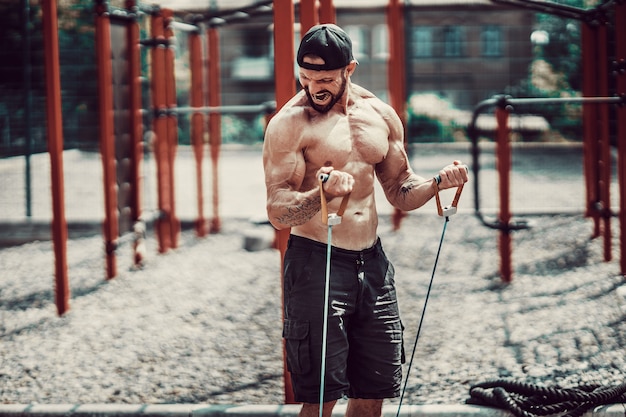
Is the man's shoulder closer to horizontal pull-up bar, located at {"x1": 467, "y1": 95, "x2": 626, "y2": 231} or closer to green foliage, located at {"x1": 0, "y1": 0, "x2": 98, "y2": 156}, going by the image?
horizontal pull-up bar, located at {"x1": 467, "y1": 95, "x2": 626, "y2": 231}

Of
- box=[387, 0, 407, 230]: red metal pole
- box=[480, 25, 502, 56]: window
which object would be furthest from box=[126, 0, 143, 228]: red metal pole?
box=[480, 25, 502, 56]: window

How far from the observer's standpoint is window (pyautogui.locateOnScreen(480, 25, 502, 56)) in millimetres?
13156

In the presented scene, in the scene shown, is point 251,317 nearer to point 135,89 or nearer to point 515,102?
point 515,102

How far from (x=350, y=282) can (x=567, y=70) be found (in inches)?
398

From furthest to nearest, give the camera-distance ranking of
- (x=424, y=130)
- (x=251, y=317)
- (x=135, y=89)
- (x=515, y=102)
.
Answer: (x=424, y=130), (x=135, y=89), (x=515, y=102), (x=251, y=317)

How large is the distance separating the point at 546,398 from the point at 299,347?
1.35m

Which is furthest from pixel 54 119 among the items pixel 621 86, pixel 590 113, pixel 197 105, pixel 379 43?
pixel 379 43

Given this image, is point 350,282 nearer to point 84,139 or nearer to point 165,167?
point 165,167

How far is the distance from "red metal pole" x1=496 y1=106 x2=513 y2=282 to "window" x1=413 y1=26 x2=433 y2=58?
280 inches

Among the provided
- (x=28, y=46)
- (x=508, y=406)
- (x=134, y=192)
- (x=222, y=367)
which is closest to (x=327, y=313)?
(x=508, y=406)

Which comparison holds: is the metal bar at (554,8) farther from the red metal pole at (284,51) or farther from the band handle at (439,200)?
the band handle at (439,200)

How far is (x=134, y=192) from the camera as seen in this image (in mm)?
8039

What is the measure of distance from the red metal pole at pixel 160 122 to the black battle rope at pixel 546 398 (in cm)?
462

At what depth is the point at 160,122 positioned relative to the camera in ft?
26.5
